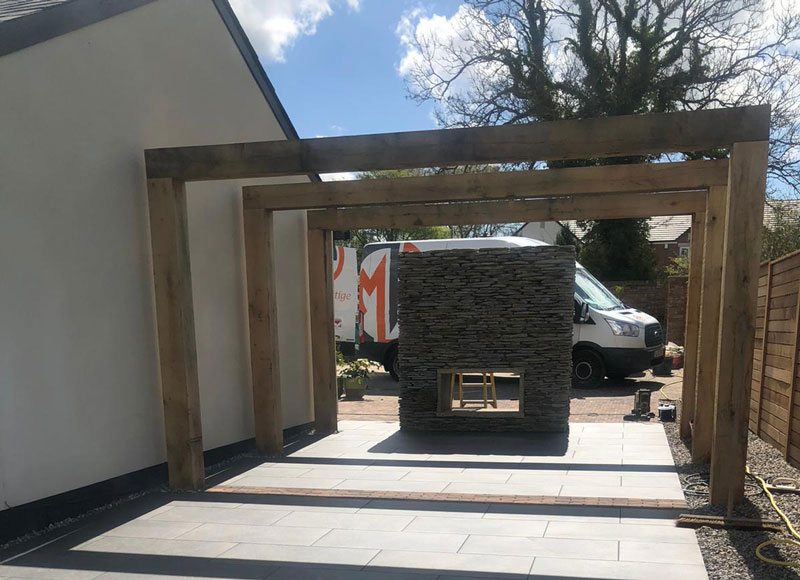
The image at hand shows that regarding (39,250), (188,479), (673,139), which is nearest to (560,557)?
(673,139)

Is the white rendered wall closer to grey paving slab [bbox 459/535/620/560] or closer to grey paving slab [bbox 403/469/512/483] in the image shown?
grey paving slab [bbox 403/469/512/483]

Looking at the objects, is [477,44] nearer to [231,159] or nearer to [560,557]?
[231,159]

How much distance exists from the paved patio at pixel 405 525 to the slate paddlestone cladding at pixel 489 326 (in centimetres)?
125

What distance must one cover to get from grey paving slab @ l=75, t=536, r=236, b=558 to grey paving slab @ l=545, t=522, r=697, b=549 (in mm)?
2149

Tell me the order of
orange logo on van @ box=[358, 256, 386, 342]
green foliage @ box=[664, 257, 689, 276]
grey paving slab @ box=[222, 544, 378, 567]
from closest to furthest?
grey paving slab @ box=[222, 544, 378, 567] → orange logo on van @ box=[358, 256, 386, 342] → green foliage @ box=[664, 257, 689, 276]

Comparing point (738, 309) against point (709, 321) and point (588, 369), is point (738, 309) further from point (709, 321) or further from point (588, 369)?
point (588, 369)

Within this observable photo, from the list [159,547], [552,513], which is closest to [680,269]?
[552,513]

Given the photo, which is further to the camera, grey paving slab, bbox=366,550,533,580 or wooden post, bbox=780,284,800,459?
wooden post, bbox=780,284,800,459

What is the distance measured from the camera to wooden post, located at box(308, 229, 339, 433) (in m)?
7.76

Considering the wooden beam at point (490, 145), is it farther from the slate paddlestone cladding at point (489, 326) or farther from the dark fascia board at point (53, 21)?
the slate paddlestone cladding at point (489, 326)

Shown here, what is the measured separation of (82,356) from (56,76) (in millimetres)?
2065

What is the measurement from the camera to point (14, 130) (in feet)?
13.5

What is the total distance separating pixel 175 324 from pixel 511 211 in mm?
4062

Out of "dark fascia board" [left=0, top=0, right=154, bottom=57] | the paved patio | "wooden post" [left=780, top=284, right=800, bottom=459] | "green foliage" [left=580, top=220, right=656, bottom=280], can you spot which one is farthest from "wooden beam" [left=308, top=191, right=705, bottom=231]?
"green foliage" [left=580, top=220, right=656, bottom=280]
